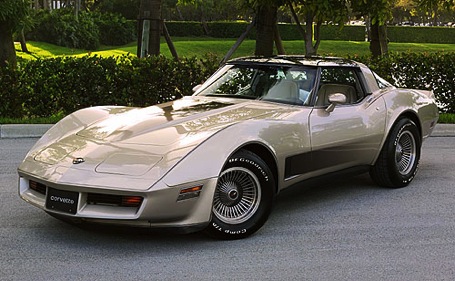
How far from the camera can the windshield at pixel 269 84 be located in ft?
20.0

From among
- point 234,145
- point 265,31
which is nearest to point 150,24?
point 265,31

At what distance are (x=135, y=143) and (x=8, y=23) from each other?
410 inches

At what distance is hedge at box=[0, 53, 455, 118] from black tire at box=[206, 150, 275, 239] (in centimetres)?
605

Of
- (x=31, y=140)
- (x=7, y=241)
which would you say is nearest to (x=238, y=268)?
(x=7, y=241)

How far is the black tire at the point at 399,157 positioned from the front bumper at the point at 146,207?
259 centimetres

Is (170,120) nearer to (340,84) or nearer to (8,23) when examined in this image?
(340,84)

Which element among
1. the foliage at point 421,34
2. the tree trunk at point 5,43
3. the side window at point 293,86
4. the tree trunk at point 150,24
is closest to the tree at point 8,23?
the tree trunk at point 5,43

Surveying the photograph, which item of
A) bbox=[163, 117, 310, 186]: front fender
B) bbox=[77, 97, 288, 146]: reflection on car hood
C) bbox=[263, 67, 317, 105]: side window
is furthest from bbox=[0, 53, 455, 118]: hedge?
bbox=[163, 117, 310, 186]: front fender

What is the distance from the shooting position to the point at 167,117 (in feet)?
18.4

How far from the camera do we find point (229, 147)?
16.5 feet

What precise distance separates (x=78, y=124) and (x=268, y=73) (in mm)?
1867

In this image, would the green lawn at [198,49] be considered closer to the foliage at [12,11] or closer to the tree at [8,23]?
the foliage at [12,11]

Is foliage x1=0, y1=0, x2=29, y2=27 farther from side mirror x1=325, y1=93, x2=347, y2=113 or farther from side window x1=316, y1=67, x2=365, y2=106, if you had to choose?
side mirror x1=325, y1=93, x2=347, y2=113

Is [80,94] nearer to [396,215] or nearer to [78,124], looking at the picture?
[78,124]
